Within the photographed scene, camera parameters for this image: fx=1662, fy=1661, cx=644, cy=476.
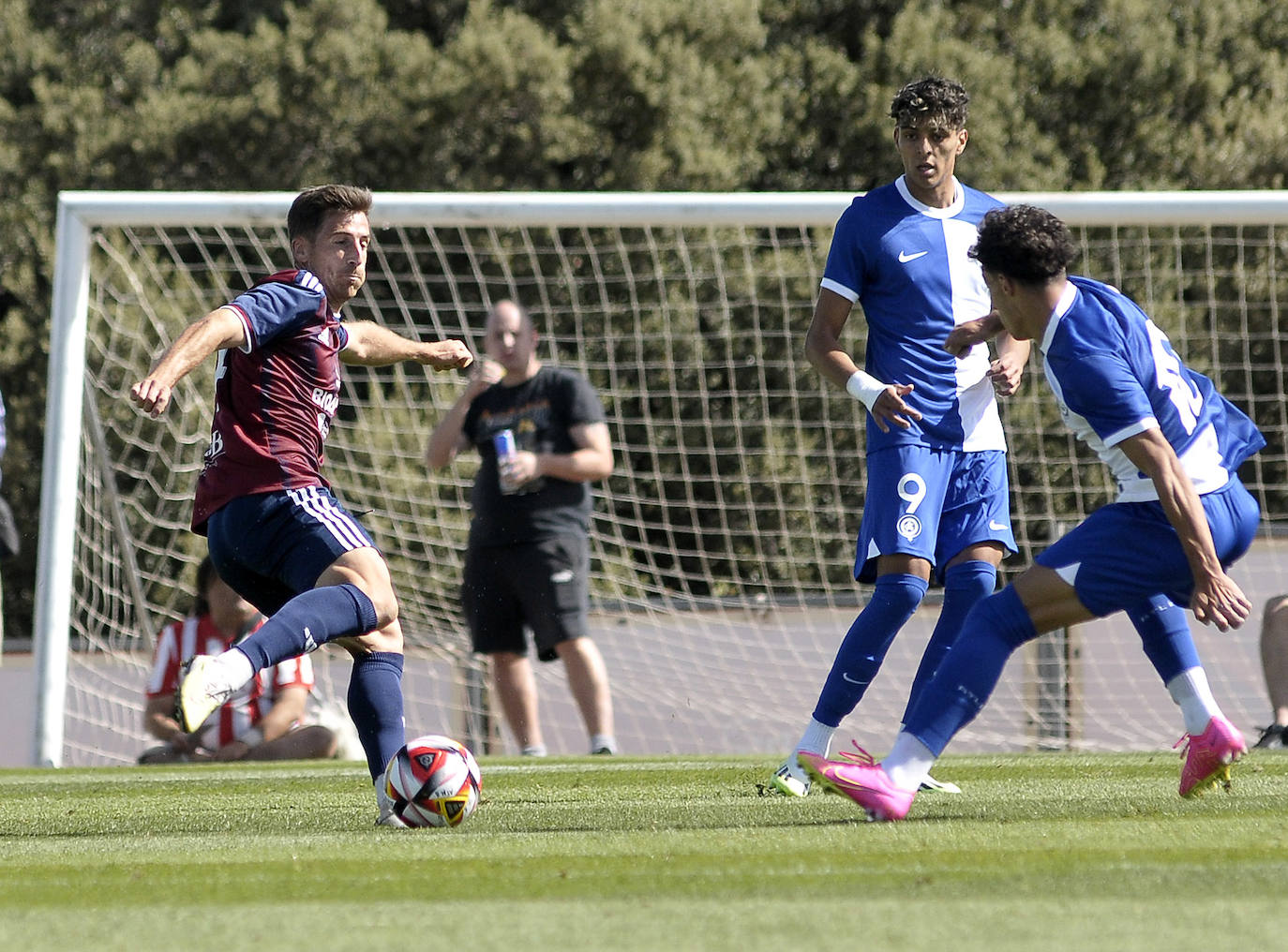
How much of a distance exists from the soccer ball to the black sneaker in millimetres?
4117

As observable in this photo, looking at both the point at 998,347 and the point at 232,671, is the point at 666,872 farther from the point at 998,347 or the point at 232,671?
the point at 998,347

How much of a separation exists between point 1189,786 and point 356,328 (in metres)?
2.63

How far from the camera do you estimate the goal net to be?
8.54 m

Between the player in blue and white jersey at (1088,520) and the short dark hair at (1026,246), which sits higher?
the short dark hair at (1026,246)

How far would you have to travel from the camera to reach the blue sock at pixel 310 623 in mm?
4102

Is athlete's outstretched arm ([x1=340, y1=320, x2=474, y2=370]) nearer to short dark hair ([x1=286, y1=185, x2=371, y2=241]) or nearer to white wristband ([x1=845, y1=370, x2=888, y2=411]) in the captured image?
short dark hair ([x1=286, y1=185, x2=371, y2=241])

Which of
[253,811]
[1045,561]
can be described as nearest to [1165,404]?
[1045,561]

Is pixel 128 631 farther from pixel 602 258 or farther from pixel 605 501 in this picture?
pixel 602 258

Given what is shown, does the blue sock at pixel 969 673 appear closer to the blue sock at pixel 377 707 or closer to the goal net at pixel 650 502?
the blue sock at pixel 377 707

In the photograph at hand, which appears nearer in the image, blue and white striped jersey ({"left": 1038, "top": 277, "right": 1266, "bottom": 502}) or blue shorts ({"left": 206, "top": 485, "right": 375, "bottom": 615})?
blue and white striped jersey ({"left": 1038, "top": 277, "right": 1266, "bottom": 502})

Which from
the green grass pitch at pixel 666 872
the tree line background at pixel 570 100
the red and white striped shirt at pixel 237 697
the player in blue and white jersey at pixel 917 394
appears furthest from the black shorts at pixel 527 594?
the tree line background at pixel 570 100

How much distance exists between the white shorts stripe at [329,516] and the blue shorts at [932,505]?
1.46 meters

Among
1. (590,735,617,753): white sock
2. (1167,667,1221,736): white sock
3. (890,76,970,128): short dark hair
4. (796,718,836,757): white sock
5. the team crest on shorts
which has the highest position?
(890,76,970,128): short dark hair

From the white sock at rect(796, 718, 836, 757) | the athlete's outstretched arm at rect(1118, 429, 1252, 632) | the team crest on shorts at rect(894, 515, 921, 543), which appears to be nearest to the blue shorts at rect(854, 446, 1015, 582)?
the team crest on shorts at rect(894, 515, 921, 543)
